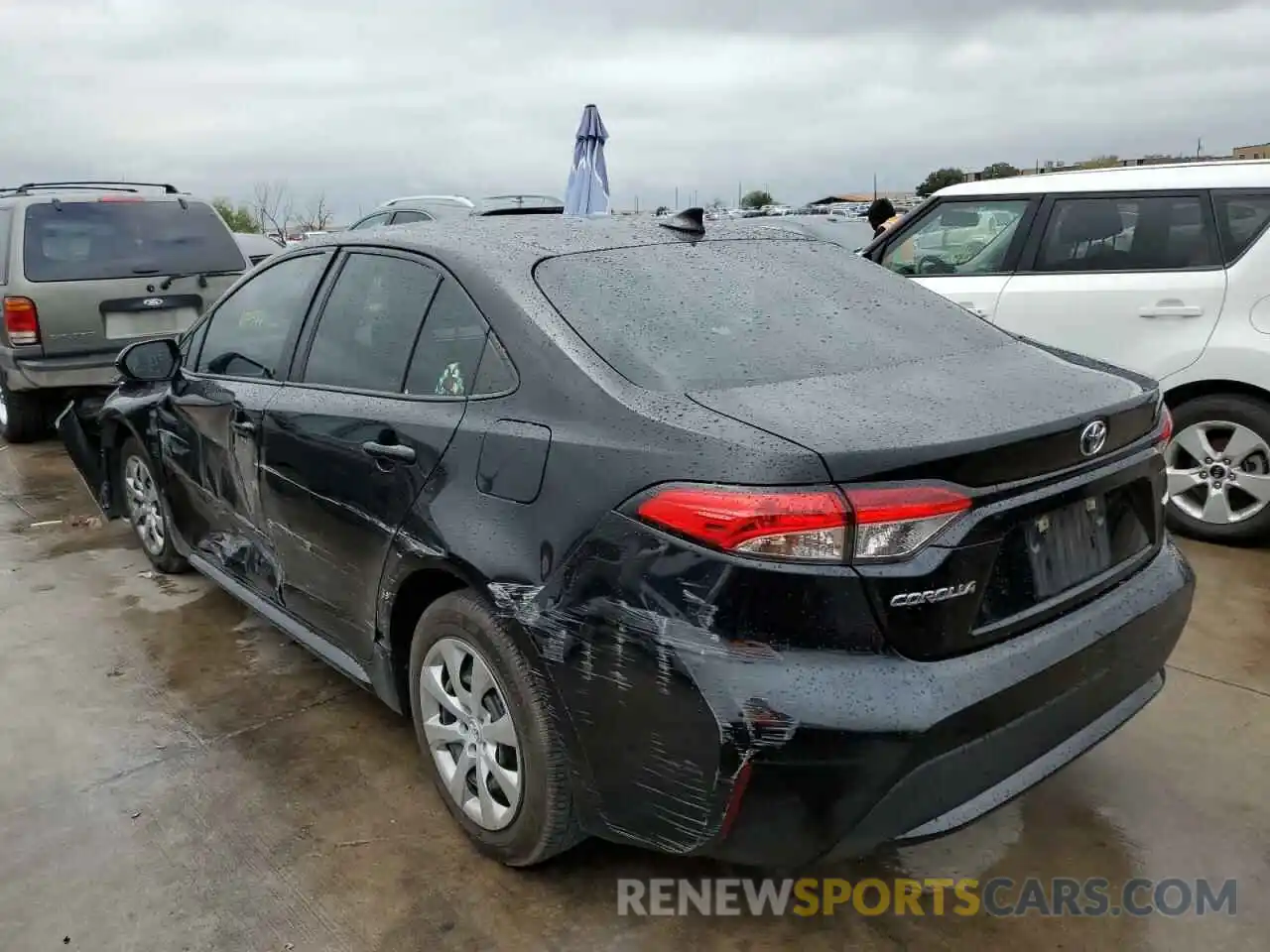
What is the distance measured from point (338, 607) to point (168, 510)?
1733 millimetres

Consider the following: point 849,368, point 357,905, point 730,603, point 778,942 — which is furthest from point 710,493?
point 357,905

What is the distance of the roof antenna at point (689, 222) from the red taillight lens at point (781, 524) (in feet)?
4.49

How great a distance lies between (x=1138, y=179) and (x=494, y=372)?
158 inches

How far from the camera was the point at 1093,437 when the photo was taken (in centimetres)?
228

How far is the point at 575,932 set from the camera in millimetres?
2398

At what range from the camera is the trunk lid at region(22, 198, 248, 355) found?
269 inches

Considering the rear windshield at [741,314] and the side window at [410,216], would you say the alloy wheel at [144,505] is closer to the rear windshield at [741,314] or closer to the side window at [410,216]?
the rear windshield at [741,314]

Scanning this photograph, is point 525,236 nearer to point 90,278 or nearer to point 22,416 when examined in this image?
point 90,278

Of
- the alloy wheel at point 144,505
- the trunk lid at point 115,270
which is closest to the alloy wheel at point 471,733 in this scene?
the alloy wheel at point 144,505

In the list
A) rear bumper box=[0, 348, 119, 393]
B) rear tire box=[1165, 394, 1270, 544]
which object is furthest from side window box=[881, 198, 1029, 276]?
rear bumper box=[0, 348, 119, 393]

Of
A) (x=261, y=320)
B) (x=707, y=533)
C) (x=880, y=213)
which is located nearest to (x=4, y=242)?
(x=261, y=320)

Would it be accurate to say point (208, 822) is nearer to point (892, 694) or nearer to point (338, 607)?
point (338, 607)

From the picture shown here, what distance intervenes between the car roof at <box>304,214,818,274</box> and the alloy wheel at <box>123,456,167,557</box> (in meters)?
1.83

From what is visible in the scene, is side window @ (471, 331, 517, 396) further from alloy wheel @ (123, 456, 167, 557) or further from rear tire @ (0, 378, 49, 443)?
rear tire @ (0, 378, 49, 443)
